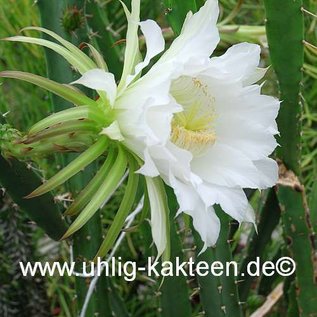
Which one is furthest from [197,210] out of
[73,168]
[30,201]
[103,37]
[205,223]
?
[103,37]

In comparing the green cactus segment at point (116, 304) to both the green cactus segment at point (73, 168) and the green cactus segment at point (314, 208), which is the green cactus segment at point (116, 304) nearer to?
the green cactus segment at point (314, 208)

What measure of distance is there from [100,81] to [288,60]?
1.13ft

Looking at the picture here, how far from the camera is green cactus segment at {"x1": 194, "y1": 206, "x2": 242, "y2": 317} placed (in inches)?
36.3

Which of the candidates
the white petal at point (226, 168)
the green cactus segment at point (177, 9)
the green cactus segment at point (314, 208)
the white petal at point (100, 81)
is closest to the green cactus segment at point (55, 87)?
the white petal at point (100, 81)

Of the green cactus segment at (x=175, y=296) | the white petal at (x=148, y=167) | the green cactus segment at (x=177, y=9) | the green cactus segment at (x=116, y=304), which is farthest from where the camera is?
the green cactus segment at (x=116, y=304)

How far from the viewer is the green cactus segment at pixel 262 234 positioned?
1117 mm

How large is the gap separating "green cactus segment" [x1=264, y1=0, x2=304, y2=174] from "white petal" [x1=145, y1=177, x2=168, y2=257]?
0.32 m

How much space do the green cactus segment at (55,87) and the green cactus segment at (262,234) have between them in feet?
1.72

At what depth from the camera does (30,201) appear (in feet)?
2.70

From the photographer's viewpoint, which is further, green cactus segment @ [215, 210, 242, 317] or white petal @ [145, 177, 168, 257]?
green cactus segment @ [215, 210, 242, 317]

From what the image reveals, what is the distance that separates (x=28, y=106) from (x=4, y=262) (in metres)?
0.52

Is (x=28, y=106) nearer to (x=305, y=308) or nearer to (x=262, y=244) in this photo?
(x=262, y=244)

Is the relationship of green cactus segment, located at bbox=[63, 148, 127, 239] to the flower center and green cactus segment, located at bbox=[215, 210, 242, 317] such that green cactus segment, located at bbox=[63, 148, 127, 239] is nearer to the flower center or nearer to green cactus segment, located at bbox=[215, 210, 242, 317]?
the flower center

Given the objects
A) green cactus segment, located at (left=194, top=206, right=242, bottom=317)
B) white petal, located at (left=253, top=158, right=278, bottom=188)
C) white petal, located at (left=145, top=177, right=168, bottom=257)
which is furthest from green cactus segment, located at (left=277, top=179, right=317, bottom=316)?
white petal, located at (left=145, top=177, right=168, bottom=257)
